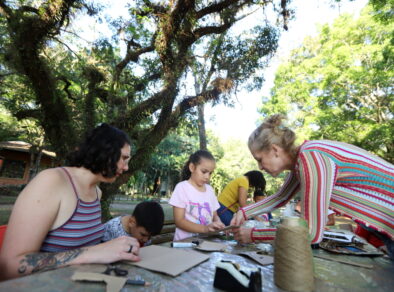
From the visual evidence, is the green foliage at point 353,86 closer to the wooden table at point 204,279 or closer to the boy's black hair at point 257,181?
the boy's black hair at point 257,181

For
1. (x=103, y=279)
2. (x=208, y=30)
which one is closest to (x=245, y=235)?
(x=103, y=279)

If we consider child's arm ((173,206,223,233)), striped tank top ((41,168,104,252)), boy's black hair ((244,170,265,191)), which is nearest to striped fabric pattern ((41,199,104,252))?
striped tank top ((41,168,104,252))

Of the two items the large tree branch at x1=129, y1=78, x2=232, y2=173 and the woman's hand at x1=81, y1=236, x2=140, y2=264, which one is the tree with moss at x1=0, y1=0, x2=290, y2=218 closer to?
the large tree branch at x1=129, y1=78, x2=232, y2=173

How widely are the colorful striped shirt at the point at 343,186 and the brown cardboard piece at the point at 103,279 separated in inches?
34.2

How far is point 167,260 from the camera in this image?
1.18m

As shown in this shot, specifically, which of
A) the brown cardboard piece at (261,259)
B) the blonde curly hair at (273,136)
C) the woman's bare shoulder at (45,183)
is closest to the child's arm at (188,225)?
the brown cardboard piece at (261,259)

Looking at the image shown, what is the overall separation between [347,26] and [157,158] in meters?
15.8

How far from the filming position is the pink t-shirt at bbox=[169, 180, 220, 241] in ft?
7.63

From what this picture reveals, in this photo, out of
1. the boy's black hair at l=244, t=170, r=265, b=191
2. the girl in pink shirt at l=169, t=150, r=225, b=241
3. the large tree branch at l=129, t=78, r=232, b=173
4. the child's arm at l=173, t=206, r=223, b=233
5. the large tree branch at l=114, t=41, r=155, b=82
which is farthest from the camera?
the large tree branch at l=114, t=41, r=155, b=82

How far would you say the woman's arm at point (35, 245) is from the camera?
1020 mm

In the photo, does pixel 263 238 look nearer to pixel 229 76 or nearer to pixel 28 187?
pixel 28 187

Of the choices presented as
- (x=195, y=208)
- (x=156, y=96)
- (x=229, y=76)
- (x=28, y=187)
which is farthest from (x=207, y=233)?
(x=229, y=76)

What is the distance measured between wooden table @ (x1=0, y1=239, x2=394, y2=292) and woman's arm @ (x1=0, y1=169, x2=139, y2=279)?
0.06 m

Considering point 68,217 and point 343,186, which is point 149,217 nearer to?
point 68,217
